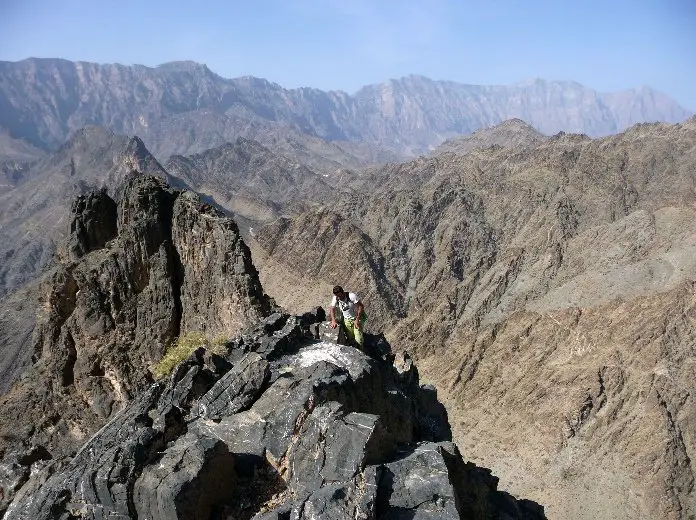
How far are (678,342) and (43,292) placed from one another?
166ft

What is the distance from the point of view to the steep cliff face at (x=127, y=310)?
1112 inches

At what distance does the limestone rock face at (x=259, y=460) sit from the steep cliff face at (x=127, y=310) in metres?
11.5

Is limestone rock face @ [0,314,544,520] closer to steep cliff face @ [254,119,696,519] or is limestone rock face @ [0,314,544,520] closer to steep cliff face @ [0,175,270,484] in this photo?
steep cliff face @ [0,175,270,484]

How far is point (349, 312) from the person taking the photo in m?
19.9

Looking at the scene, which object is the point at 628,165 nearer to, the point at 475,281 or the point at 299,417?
the point at 475,281

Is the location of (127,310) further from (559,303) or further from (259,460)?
(559,303)

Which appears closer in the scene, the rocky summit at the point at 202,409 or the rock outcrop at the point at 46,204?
the rocky summit at the point at 202,409

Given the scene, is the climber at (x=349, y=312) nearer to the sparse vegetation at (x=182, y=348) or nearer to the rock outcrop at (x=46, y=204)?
the sparse vegetation at (x=182, y=348)

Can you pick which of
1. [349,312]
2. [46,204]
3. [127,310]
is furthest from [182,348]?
[46,204]

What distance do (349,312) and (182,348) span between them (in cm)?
1029

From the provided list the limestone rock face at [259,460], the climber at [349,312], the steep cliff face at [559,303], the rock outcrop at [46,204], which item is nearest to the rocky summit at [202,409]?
the limestone rock face at [259,460]

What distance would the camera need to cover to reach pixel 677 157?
104750 millimetres

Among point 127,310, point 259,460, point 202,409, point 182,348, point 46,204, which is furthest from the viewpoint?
point 46,204

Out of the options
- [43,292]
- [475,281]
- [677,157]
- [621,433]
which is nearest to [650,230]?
[475,281]
